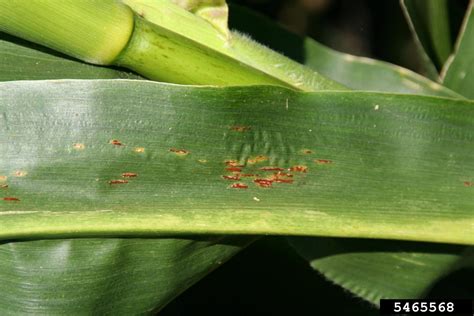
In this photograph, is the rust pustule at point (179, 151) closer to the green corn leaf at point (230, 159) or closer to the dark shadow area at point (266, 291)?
the green corn leaf at point (230, 159)

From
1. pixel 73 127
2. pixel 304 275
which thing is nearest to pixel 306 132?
pixel 73 127

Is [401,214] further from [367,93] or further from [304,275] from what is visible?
[304,275]

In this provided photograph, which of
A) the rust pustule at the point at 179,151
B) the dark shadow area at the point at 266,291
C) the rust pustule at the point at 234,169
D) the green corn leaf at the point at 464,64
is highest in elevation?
the green corn leaf at the point at 464,64

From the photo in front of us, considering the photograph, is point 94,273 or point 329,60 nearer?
point 94,273

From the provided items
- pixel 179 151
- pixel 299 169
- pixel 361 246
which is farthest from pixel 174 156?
pixel 361 246

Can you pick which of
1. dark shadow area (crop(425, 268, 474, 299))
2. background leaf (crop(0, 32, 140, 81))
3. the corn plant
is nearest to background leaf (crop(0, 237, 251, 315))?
the corn plant

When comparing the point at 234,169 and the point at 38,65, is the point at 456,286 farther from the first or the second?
the point at 38,65

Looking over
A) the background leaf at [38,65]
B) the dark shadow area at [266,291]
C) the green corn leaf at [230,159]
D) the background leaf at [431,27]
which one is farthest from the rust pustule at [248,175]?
the background leaf at [431,27]

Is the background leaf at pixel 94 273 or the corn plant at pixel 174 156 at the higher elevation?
the corn plant at pixel 174 156
